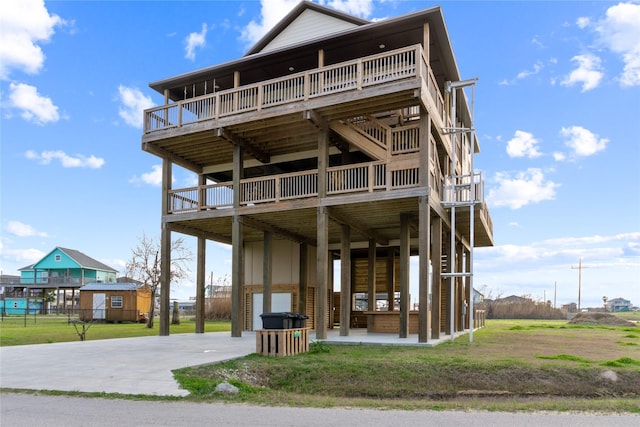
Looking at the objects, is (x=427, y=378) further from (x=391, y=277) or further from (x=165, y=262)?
(x=391, y=277)

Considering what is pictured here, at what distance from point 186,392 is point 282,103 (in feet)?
36.6

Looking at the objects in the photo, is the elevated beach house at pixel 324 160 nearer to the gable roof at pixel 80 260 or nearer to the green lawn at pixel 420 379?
the green lawn at pixel 420 379

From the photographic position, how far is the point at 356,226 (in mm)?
19750

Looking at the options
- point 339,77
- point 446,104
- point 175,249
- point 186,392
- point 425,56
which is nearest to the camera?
point 186,392

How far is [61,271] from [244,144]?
49968 mm

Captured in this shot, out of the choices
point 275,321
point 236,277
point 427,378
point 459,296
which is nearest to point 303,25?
point 236,277

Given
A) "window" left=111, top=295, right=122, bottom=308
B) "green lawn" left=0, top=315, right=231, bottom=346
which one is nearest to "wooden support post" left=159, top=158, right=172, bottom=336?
"green lawn" left=0, top=315, right=231, bottom=346

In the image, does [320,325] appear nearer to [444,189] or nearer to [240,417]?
[444,189]

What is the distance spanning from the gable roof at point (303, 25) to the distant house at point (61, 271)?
152 ft

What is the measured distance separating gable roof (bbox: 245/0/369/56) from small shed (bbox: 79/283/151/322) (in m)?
24.4

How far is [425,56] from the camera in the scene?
16016mm

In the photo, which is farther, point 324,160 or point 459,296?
point 459,296

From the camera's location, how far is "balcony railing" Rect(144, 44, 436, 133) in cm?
1582

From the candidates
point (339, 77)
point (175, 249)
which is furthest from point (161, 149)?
point (175, 249)
